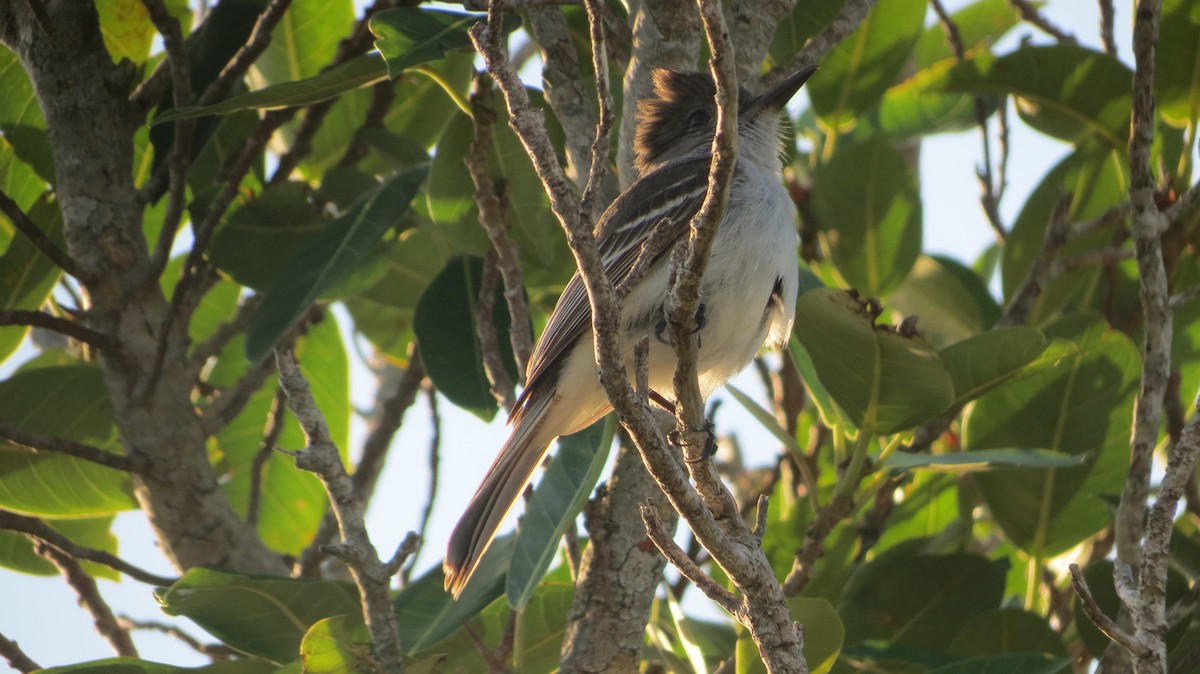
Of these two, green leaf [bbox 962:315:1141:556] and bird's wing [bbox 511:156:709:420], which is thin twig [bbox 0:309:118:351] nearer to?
bird's wing [bbox 511:156:709:420]

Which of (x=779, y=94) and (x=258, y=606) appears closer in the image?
(x=258, y=606)

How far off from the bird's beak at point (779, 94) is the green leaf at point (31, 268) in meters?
2.31

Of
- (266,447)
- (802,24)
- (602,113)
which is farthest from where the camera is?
(802,24)

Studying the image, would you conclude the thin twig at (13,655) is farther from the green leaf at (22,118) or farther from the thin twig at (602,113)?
the thin twig at (602,113)

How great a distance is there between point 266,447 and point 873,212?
2.25m

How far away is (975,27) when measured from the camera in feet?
17.9

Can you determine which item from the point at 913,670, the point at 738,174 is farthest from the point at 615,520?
the point at 738,174

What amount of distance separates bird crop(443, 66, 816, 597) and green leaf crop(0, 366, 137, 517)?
1374mm

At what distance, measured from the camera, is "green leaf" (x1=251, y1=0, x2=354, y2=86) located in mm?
4477

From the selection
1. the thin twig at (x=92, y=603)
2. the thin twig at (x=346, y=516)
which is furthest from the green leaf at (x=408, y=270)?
the thin twig at (x=346, y=516)

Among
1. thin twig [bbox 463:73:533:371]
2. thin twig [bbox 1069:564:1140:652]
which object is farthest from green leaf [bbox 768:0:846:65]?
thin twig [bbox 1069:564:1140:652]

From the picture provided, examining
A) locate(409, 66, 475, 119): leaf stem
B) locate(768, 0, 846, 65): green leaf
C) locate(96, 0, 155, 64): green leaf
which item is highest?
locate(96, 0, 155, 64): green leaf

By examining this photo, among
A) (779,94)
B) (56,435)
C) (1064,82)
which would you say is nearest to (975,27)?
(1064,82)

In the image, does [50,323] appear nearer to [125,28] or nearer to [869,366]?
[125,28]
